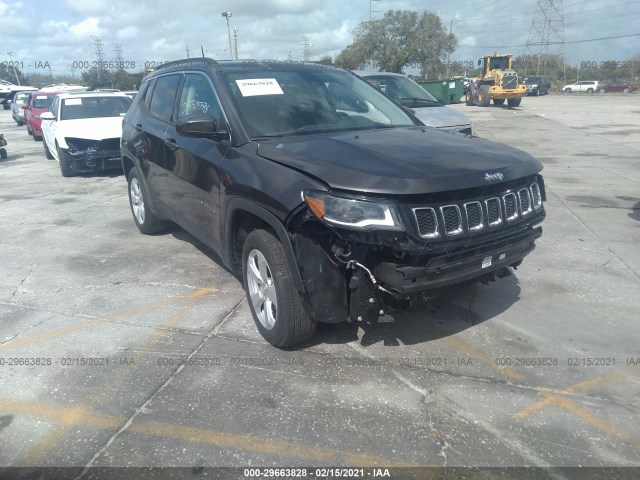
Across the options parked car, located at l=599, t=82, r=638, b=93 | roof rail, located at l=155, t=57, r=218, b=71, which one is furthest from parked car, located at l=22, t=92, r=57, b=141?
parked car, located at l=599, t=82, r=638, b=93

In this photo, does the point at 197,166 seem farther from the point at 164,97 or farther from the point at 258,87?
the point at 164,97

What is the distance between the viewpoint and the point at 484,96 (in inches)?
1335

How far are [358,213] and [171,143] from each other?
2611mm

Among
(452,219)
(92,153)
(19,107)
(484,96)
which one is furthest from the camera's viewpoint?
(484,96)

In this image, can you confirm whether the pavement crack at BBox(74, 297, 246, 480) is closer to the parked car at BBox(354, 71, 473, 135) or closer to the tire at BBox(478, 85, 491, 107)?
the parked car at BBox(354, 71, 473, 135)

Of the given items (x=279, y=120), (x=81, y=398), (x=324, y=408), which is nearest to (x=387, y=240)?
(x=324, y=408)

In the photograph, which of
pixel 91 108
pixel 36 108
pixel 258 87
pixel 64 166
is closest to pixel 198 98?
pixel 258 87

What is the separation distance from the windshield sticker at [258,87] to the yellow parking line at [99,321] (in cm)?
188

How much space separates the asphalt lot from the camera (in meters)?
2.80

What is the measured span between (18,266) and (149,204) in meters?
1.54

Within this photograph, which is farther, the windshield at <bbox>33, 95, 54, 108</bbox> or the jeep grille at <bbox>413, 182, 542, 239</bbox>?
the windshield at <bbox>33, 95, 54, 108</bbox>

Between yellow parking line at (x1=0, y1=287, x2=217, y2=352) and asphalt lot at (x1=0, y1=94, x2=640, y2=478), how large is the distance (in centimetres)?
2

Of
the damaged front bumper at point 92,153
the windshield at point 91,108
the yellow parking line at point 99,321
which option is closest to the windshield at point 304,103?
the yellow parking line at point 99,321

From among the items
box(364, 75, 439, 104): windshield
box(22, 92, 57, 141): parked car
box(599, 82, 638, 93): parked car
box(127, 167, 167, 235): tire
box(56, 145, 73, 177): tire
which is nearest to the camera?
box(127, 167, 167, 235): tire
